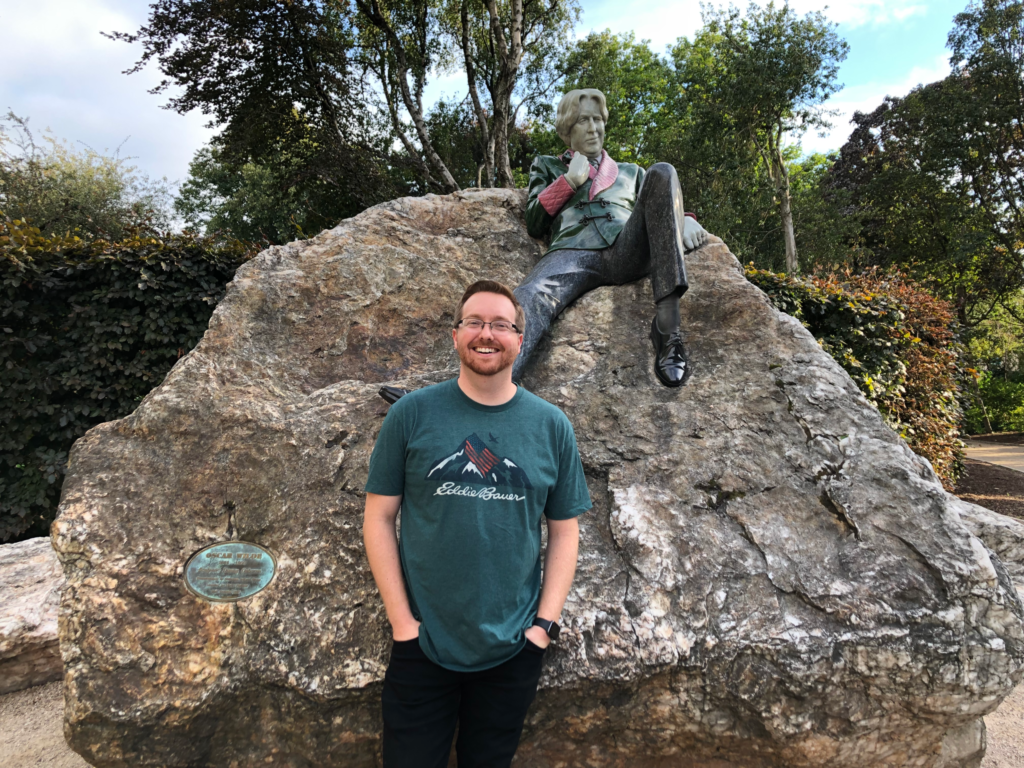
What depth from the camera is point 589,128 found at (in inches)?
139

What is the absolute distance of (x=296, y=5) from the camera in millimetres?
12203

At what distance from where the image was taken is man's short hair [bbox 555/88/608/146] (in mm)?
3549

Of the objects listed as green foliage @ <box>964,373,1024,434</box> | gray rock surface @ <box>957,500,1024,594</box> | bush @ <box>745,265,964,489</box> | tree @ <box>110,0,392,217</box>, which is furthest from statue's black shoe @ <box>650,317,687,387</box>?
green foliage @ <box>964,373,1024,434</box>

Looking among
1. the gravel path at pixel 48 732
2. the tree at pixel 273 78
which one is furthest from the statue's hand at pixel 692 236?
the tree at pixel 273 78

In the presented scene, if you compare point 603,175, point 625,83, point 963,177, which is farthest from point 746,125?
point 603,175

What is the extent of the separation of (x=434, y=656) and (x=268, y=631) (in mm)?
801

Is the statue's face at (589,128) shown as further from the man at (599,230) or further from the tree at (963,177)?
the tree at (963,177)

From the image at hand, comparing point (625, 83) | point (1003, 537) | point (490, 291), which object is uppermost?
point (625, 83)

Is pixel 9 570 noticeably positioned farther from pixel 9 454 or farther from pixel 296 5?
pixel 296 5

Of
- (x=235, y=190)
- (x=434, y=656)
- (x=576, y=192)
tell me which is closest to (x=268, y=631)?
(x=434, y=656)

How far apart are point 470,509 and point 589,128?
291 centimetres

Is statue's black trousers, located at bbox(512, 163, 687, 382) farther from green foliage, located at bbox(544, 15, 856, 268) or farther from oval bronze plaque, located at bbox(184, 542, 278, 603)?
green foliage, located at bbox(544, 15, 856, 268)

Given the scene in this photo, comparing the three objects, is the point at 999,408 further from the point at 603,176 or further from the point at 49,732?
the point at 49,732

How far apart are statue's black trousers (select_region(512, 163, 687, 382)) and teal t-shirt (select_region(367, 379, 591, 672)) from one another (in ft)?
3.38
